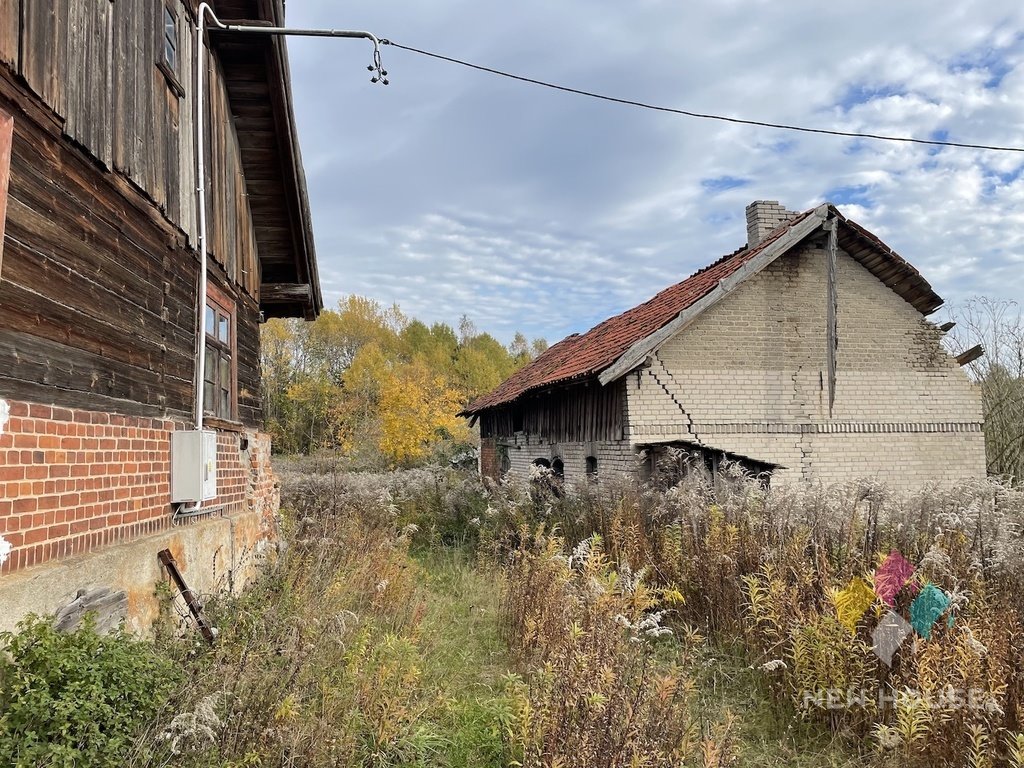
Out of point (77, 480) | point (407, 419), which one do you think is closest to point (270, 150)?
point (77, 480)

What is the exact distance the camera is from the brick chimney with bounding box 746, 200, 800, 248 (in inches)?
569

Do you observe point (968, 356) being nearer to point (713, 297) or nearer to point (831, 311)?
point (831, 311)

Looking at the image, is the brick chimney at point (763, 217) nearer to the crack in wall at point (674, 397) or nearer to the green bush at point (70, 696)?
the crack in wall at point (674, 397)

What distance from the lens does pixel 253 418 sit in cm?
909

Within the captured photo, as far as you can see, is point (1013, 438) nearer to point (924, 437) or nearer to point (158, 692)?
point (924, 437)

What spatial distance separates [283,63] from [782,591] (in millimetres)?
7389

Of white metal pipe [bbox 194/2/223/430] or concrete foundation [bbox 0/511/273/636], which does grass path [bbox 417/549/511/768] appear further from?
white metal pipe [bbox 194/2/223/430]

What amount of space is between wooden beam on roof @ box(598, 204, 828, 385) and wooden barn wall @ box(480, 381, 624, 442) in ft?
2.86

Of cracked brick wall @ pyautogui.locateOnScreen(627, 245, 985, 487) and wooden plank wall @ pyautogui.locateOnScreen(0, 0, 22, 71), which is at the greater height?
wooden plank wall @ pyautogui.locateOnScreen(0, 0, 22, 71)

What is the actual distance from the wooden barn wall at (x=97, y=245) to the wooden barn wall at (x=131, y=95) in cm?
2

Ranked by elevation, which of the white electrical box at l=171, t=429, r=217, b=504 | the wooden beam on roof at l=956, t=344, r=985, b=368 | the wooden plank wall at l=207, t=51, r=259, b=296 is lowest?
the white electrical box at l=171, t=429, r=217, b=504

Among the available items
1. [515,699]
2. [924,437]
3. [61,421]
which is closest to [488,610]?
[515,699]

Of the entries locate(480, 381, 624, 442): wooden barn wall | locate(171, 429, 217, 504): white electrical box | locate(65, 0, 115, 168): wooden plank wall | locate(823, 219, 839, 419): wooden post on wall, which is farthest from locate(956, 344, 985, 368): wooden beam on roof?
locate(65, 0, 115, 168): wooden plank wall

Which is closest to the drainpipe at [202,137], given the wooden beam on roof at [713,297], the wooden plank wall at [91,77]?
the wooden plank wall at [91,77]
